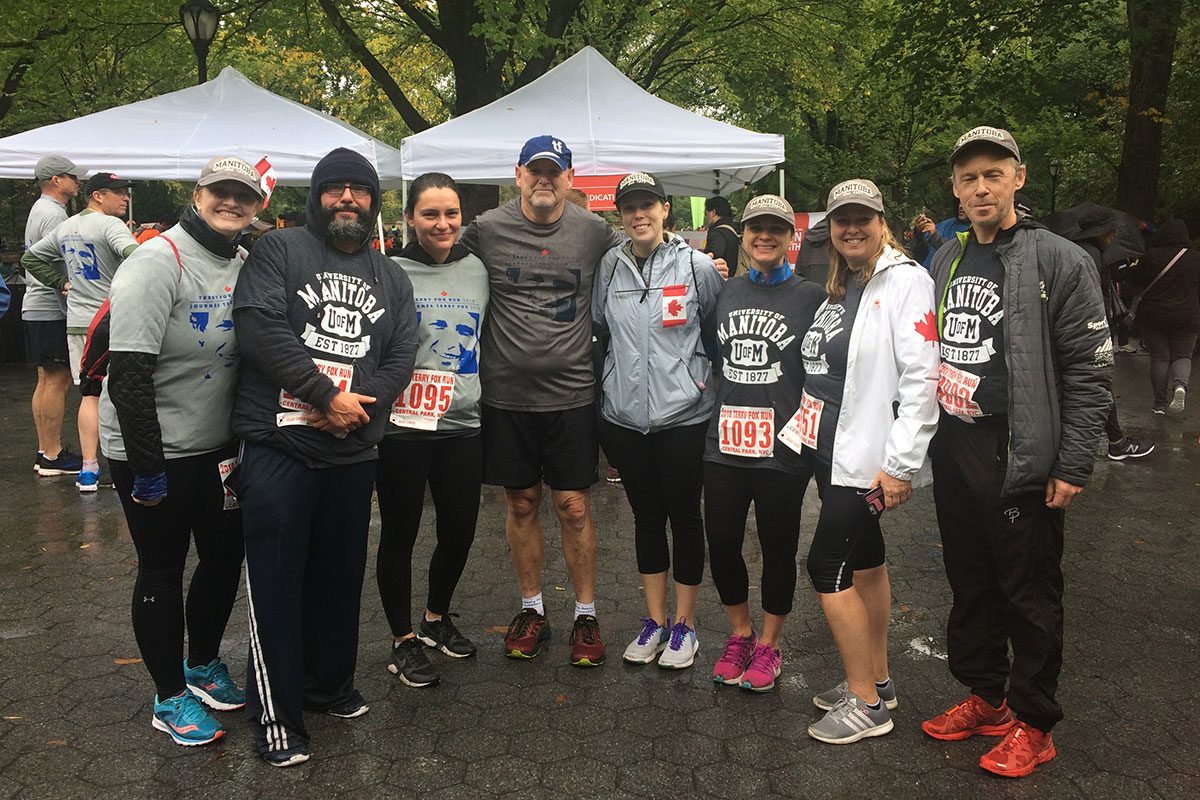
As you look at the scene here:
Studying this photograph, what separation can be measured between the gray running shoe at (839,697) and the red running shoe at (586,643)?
89cm

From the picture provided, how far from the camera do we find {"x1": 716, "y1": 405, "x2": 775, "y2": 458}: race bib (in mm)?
3559

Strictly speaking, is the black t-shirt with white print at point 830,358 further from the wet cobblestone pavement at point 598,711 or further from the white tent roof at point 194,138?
the white tent roof at point 194,138

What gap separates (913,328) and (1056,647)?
1116mm

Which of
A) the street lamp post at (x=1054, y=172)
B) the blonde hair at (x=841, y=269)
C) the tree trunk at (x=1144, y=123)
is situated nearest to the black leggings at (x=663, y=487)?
the blonde hair at (x=841, y=269)

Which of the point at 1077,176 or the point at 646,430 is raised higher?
the point at 1077,176

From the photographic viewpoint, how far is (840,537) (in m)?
3.26

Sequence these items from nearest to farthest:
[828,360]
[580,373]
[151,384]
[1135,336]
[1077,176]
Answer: [151,384] → [828,360] → [580,373] → [1135,336] → [1077,176]

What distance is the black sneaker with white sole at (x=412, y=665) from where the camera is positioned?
3.76 meters

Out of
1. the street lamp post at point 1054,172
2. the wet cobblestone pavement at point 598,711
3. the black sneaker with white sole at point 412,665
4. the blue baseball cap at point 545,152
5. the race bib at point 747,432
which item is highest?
the street lamp post at point 1054,172

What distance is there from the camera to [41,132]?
9.35m

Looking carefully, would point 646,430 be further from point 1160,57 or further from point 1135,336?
point 1135,336

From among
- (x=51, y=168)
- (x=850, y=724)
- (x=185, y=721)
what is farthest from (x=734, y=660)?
(x=51, y=168)

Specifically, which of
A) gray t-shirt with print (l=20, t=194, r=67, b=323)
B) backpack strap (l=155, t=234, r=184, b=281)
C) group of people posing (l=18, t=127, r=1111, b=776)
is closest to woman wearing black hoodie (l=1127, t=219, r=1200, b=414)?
group of people posing (l=18, t=127, r=1111, b=776)

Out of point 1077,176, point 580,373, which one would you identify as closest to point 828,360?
point 580,373
